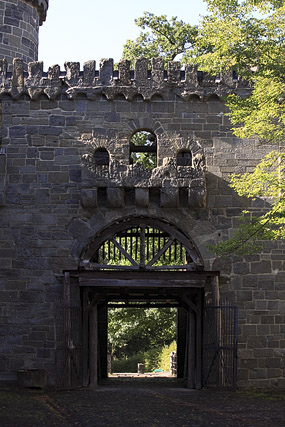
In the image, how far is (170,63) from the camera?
15.9 m

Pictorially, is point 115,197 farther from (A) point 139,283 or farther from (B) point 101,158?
(A) point 139,283

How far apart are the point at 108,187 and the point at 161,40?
9.42m

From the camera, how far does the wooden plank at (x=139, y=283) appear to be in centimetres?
1496

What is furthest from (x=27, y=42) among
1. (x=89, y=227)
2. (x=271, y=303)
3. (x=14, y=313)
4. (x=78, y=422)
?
(x=78, y=422)

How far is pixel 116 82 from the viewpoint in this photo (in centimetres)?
1580

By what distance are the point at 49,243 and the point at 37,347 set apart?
211cm

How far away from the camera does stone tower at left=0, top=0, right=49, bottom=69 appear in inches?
731

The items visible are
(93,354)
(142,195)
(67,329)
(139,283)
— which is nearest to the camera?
(67,329)

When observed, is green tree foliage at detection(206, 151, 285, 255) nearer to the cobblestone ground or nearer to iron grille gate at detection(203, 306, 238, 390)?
iron grille gate at detection(203, 306, 238, 390)

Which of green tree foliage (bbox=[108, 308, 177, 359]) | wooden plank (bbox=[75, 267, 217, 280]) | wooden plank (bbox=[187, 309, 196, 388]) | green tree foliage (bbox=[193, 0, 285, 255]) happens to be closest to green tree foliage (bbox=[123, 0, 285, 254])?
green tree foliage (bbox=[193, 0, 285, 255])

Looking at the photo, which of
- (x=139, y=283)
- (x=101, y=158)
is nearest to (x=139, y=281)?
(x=139, y=283)

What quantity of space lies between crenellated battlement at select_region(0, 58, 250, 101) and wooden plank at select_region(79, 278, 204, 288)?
3.83m

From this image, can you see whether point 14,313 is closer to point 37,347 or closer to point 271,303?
point 37,347

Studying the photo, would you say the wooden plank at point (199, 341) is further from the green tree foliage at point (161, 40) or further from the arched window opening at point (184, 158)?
the green tree foliage at point (161, 40)
